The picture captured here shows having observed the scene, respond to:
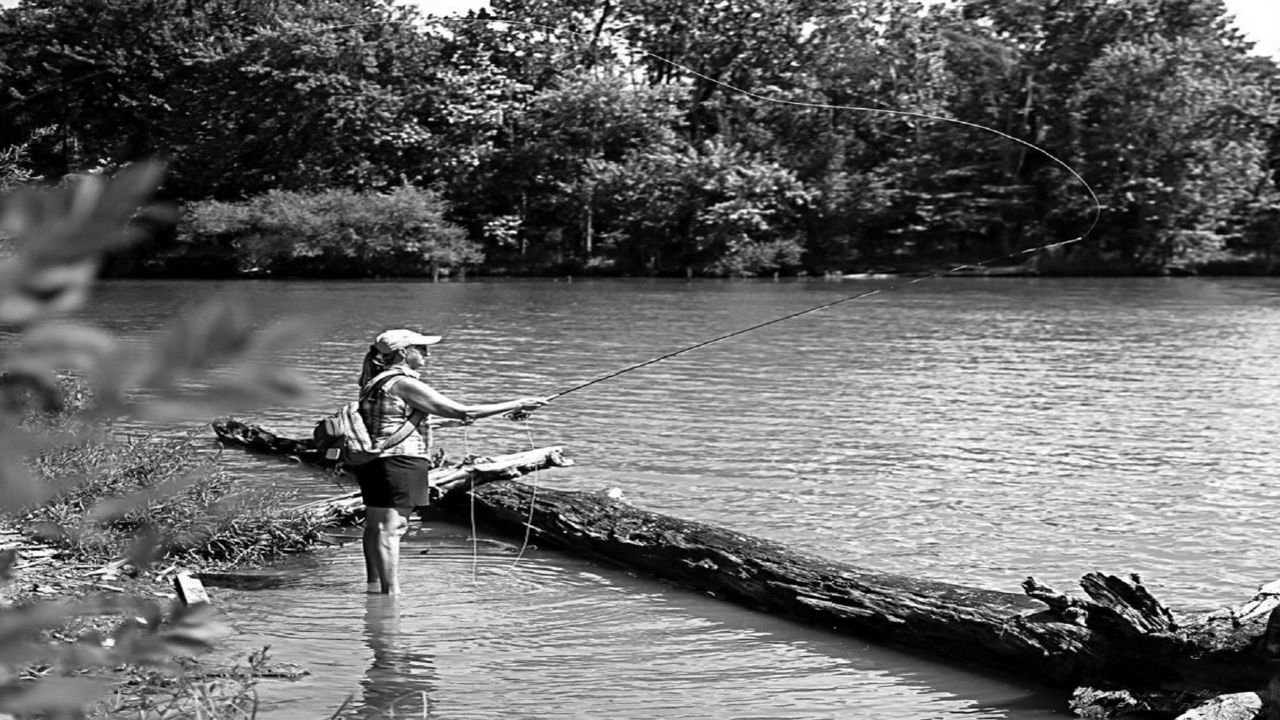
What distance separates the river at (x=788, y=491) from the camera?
672 cm


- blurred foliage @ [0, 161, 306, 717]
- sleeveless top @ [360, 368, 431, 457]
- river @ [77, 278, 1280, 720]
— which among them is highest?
blurred foliage @ [0, 161, 306, 717]

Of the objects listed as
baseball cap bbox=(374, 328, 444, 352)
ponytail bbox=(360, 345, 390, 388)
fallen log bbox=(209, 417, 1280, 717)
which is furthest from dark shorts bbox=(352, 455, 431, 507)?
fallen log bbox=(209, 417, 1280, 717)

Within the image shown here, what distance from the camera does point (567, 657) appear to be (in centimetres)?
713

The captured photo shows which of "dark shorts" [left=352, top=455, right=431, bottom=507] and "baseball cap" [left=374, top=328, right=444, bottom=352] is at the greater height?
"baseball cap" [left=374, top=328, right=444, bottom=352]

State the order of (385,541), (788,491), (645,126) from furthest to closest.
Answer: (645,126), (788,491), (385,541)

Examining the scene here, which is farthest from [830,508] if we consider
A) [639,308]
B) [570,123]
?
[570,123]

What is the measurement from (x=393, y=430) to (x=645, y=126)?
4895cm

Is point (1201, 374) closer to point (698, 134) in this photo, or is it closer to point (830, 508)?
point (830, 508)

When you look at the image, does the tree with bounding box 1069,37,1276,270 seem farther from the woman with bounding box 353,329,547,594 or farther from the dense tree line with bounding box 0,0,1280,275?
the woman with bounding box 353,329,547,594

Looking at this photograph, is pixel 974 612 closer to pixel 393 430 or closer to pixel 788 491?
pixel 393 430

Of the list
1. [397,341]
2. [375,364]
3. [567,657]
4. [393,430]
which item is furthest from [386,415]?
[567,657]

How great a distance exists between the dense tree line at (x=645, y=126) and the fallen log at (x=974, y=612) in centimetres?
4126

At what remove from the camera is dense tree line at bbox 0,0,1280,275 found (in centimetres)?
5284

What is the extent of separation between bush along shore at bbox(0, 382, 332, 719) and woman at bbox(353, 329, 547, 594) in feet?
2.45
